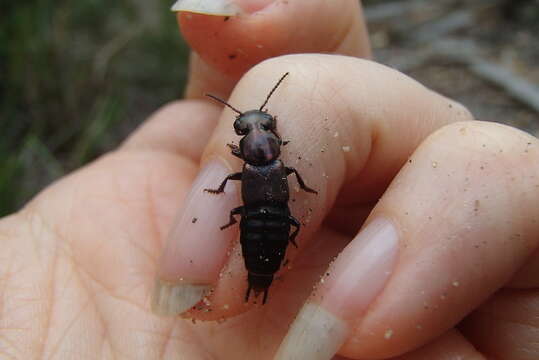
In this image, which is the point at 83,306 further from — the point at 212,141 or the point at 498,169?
the point at 498,169

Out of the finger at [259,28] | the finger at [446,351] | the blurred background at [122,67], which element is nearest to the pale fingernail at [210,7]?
the finger at [259,28]

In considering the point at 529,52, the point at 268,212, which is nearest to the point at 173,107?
the point at 268,212

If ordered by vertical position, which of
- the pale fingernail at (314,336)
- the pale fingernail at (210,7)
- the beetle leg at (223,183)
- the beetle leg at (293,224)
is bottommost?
the pale fingernail at (314,336)

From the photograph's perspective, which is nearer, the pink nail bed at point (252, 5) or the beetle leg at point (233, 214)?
the beetle leg at point (233, 214)

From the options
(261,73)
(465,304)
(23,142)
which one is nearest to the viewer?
(465,304)

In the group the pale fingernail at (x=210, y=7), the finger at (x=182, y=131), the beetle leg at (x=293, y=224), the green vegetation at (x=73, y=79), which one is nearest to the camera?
the beetle leg at (x=293, y=224)

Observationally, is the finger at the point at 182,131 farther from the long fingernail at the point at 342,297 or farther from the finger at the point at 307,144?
the long fingernail at the point at 342,297

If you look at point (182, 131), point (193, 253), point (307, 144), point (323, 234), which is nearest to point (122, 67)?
point (182, 131)
